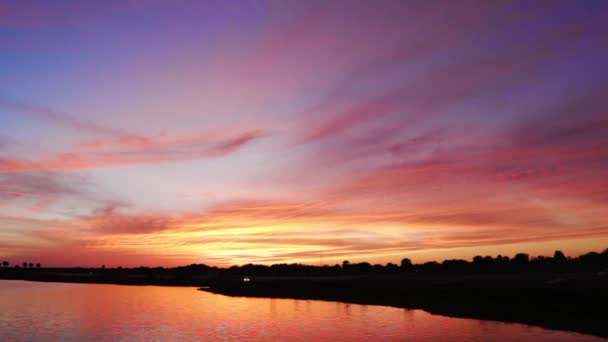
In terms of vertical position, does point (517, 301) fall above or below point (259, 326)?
above

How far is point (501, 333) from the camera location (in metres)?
52.9

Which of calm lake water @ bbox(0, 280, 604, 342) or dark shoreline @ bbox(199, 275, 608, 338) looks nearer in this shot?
calm lake water @ bbox(0, 280, 604, 342)

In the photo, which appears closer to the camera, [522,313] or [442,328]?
[442,328]

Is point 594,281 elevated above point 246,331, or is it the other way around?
point 594,281

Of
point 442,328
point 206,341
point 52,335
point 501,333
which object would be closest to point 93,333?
point 52,335

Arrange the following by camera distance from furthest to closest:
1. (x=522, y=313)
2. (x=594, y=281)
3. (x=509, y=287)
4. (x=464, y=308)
→ 1. (x=509, y=287)
2. (x=594, y=281)
3. (x=464, y=308)
4. (x=522, y=313)

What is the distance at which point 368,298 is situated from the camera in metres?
102

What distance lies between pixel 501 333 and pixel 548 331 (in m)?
4.94

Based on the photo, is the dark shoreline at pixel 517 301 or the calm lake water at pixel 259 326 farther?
the dark shoreline at pixel 517 301

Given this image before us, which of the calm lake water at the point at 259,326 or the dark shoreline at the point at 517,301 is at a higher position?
the dark shoreline at the point at 517,301

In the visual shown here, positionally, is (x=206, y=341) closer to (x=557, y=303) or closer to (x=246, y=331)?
(x=246, y=331)

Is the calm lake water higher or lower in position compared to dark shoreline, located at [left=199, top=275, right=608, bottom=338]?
lower

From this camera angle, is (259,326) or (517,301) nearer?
(259,326)

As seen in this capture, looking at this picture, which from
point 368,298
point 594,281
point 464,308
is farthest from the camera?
point 368,298
